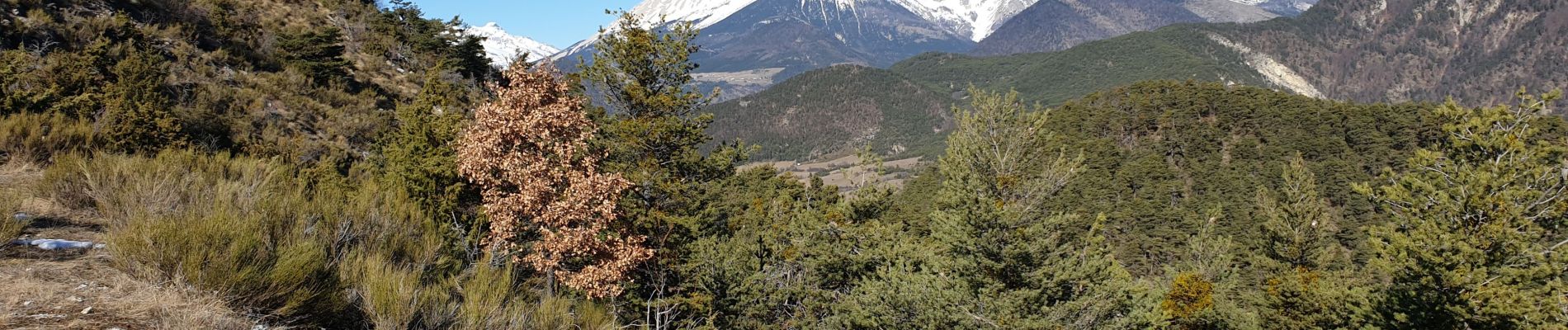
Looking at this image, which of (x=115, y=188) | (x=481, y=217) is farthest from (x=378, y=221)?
(x=481, y=217)

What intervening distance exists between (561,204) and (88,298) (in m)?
7.24

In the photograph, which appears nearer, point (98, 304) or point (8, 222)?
point (98, 304)

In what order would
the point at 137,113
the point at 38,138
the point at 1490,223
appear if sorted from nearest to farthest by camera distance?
1. the point at 38,138
2. the point at 137,113
3. the point at 1490,223

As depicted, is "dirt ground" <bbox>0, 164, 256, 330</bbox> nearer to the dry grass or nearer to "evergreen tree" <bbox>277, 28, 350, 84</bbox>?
the dry grass

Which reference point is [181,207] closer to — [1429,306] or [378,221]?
[378,221]

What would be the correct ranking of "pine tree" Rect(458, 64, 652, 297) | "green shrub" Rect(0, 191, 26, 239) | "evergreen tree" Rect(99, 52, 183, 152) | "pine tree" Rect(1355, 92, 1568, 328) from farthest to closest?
1. "pine tree" Rect(1355, 92, 1568, 328)
2. "evergreen tree" Rect(99, 52, 183, 152)
3. "pine tree" Rect(458, 64, 652, 297)
4. "green shrub" Rect(0, 191, 26, 239)

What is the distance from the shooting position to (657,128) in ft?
62.4

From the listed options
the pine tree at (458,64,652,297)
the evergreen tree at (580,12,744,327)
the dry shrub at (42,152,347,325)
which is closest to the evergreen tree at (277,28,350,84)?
the evergreen tree at (580,12,744,327)

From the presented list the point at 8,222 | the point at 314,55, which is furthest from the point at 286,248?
the point at 314,55

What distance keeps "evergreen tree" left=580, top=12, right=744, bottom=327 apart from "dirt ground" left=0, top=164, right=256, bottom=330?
42.0ft

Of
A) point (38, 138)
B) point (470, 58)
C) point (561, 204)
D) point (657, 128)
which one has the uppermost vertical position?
point (38, 138)

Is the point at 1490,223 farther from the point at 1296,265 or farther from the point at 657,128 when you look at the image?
the point at 1296,265

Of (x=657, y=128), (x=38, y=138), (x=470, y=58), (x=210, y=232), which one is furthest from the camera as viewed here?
(x=470, y=58)

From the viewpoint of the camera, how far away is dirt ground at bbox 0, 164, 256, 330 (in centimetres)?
380
